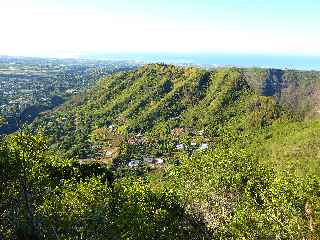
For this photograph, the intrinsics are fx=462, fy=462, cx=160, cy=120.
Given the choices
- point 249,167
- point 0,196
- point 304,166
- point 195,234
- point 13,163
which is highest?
point 13,163

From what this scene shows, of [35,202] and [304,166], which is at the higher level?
[35,202]

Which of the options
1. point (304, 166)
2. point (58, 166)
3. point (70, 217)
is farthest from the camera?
point (304, 166)

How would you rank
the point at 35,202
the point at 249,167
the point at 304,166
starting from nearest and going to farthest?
the point at 35,202 < the point at 249,167 < the point at 304,166

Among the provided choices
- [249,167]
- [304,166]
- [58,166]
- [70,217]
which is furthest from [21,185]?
[304,166]

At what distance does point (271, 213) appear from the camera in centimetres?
6116

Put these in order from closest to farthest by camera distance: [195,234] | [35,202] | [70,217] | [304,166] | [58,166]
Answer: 1. [70,217]
2. [35,202]
3. [195,234]
4. [58,166]
5. [304,166]

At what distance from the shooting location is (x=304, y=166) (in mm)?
178000

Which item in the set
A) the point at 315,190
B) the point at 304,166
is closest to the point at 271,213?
the point at 315,190

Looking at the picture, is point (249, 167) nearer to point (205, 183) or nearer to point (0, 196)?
point (205, 183)

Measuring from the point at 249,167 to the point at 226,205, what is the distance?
9.51 metres

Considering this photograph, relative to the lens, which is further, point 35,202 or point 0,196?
point 35,202

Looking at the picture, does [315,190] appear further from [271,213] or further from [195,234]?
[195,234]

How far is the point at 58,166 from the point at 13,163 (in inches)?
1111

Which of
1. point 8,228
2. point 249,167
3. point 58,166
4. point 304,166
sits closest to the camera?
point 8,228
